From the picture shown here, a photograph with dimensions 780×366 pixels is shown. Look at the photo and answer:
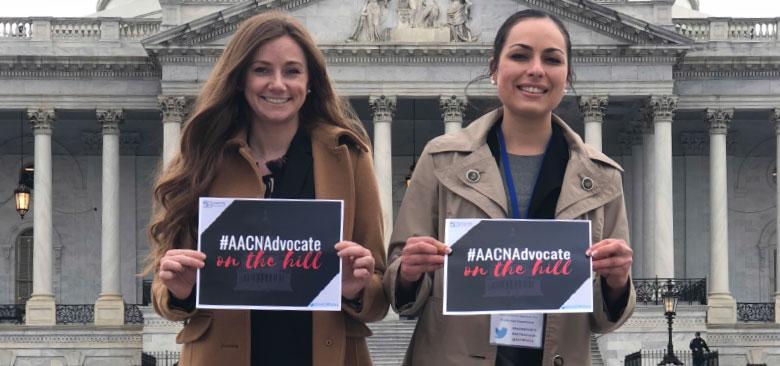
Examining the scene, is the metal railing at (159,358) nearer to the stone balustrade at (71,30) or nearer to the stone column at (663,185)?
the stone balustrade at (71,30)

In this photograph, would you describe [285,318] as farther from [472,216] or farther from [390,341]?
[390,341]

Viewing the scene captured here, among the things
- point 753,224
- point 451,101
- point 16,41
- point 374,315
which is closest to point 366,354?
point 374,315

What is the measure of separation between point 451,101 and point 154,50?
10082 mm

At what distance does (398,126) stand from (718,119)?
1198 centimetres

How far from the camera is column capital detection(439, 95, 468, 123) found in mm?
57625

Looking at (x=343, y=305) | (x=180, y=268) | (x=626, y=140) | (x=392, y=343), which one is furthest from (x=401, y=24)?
(x=180, y=268)

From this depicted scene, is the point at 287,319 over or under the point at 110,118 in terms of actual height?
under

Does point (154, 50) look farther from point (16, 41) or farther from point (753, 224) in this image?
point (753, 224)

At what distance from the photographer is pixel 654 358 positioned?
52.1 metres

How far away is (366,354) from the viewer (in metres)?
10.6

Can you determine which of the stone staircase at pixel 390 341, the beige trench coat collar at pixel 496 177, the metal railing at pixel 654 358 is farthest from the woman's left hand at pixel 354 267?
the stone staircase at pixel 390 341

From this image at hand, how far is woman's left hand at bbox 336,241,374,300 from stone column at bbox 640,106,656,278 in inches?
1898

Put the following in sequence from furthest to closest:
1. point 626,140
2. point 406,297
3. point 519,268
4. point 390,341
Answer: point 626,140
point 390,341
point 406,297
point 519,268

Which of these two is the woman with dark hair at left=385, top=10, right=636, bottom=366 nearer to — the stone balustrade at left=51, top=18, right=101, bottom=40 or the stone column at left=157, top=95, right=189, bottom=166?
the stone column at left=157, top=95, right=189, bottom=166
